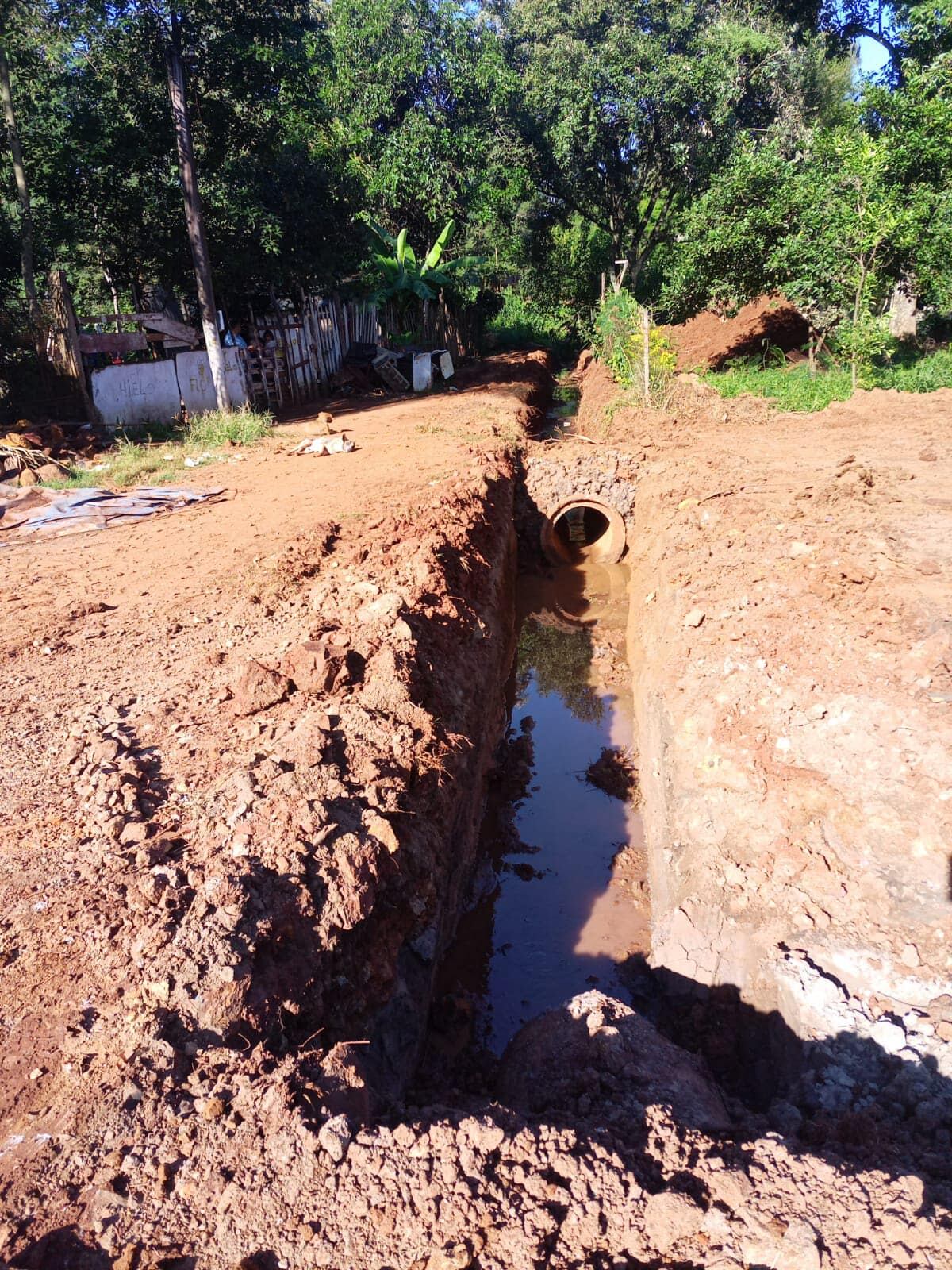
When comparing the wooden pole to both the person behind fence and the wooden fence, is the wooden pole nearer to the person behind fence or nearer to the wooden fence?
the wooden fence

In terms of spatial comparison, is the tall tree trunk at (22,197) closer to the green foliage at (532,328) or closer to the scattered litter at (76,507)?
the scattered litter at (76,507)

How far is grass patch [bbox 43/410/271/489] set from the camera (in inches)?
419

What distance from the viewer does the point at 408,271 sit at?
19.6 m

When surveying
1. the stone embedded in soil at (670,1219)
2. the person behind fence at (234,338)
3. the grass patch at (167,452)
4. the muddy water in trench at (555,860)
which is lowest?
the muddy water in trench at (555,860)

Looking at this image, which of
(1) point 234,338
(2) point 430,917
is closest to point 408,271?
(1) point 234,338

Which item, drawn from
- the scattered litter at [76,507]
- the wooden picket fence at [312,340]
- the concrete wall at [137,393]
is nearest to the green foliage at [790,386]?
the wooden picket fence at [312,340]

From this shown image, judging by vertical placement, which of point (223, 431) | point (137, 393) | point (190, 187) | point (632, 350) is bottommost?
point (223, 431)

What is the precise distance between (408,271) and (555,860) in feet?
58.2

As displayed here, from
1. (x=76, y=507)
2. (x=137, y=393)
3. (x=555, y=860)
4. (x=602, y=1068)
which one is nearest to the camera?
(x=602, y=1068)

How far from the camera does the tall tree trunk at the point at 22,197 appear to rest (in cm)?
1277

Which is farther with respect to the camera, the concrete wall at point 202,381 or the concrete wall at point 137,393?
the concrete wall at point 202,381

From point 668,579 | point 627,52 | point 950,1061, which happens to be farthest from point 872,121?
point 950,1061

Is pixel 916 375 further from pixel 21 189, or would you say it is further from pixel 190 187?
pixel 21 189

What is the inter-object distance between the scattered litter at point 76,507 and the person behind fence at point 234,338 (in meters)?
6.70
